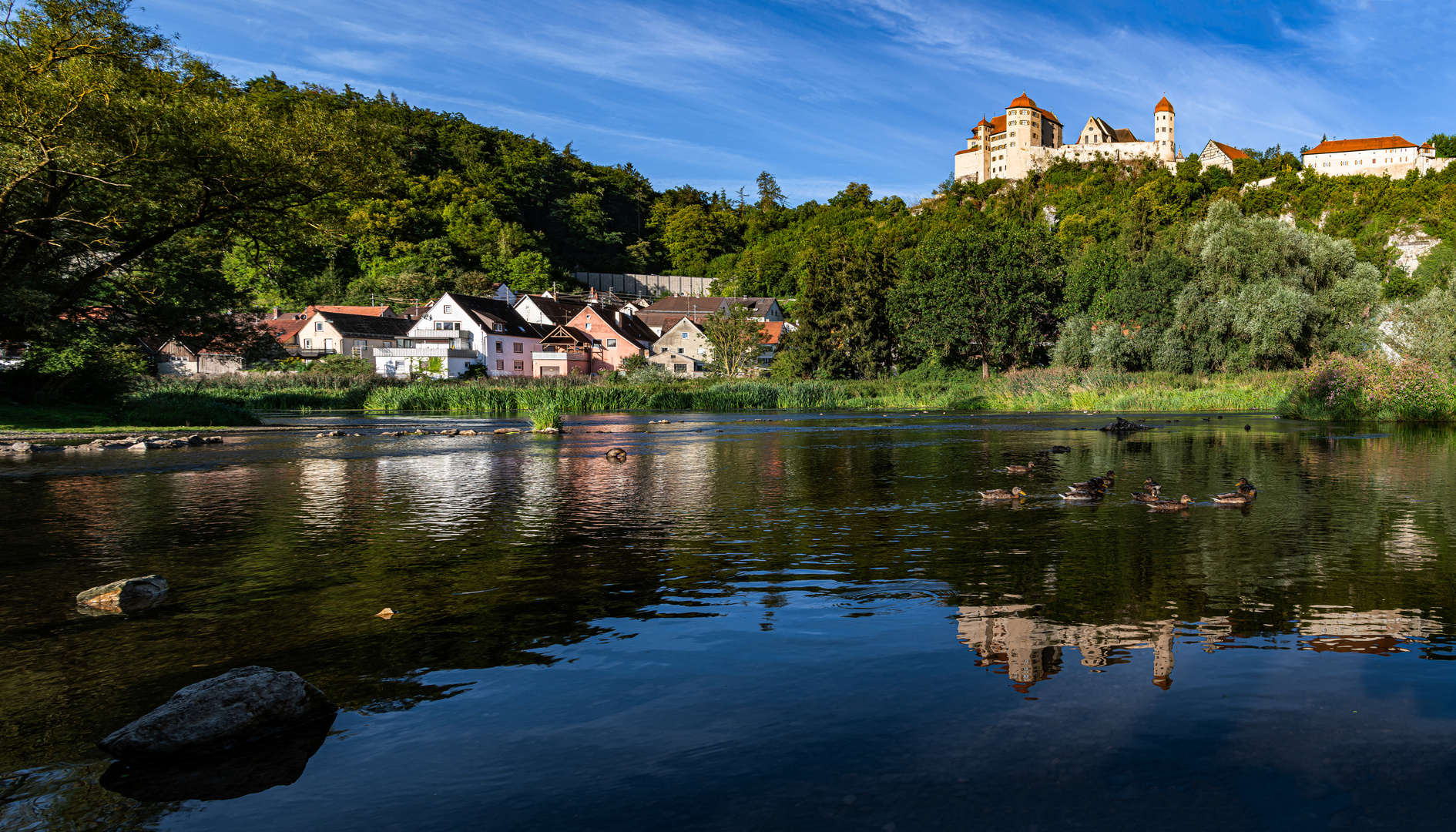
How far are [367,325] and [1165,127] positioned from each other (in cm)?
15407

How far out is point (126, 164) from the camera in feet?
89.7

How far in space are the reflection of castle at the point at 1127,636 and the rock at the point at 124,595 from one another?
8919 mm

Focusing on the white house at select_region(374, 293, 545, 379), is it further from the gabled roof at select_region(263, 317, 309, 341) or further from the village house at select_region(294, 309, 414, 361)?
the gabled roof at select_region(263, 317, 309, 341)

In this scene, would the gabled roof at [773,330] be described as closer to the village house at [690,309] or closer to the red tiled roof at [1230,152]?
the village house at [690,309]

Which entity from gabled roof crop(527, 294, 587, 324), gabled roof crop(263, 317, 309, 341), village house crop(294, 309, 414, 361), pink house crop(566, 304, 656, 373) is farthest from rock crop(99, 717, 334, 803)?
gabled roof crop(527, 294, 587, 324)

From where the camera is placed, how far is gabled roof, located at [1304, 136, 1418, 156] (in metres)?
151

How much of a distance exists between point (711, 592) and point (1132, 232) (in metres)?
93.7

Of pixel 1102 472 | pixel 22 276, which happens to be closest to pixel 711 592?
pixel 1102 472

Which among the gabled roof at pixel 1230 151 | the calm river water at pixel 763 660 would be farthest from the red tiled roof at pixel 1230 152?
the calm river water at pixel 763 660

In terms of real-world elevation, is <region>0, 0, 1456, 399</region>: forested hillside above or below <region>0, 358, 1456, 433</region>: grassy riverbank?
above

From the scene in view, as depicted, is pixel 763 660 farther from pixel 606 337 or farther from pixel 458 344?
pixel 606 337

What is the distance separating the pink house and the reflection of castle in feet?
349

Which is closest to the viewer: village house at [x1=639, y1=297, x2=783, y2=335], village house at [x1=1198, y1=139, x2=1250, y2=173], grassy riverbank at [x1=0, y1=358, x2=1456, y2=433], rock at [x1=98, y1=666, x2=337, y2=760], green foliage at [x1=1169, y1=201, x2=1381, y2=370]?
rock at [x1=98, y1=666, x2=337, y2=760]

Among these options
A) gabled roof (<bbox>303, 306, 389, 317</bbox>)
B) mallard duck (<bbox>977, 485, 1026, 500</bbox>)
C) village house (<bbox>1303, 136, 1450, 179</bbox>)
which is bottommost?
mallard duck (<bbox>977, 485, 1026, 500</bbox>)
